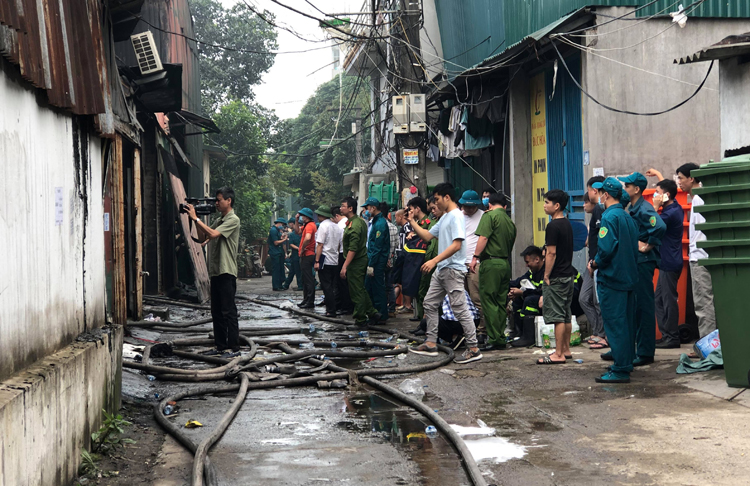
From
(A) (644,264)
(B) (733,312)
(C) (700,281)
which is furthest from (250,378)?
(C) (700,281)

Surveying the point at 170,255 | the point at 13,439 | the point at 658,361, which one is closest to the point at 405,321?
the point at 658,361

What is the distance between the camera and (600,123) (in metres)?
10.9

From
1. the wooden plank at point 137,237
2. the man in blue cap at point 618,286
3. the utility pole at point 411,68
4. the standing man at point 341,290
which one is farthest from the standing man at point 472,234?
the wooden plank at point 137,237

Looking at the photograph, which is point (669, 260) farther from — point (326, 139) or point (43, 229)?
point (326, 139)

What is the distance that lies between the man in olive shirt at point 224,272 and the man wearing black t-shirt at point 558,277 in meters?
3.73

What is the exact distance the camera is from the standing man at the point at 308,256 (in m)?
15.5

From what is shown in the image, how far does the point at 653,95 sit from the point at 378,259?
16.1 feet

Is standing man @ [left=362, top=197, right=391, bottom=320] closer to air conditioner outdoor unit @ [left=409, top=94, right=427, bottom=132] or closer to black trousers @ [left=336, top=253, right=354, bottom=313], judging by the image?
black trousers @ [left=336, top=253, right=354, bottom=313]

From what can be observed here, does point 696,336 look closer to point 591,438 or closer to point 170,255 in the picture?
point 591,438

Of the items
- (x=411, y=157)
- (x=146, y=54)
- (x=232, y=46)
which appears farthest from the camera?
(x=232, y=46)

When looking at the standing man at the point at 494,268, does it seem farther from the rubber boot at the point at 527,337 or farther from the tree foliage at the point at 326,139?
the tree foliage at the point at 326,139

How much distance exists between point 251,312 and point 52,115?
10.5 m

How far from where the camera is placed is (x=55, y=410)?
4.16m

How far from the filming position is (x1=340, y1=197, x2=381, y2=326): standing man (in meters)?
12.0
